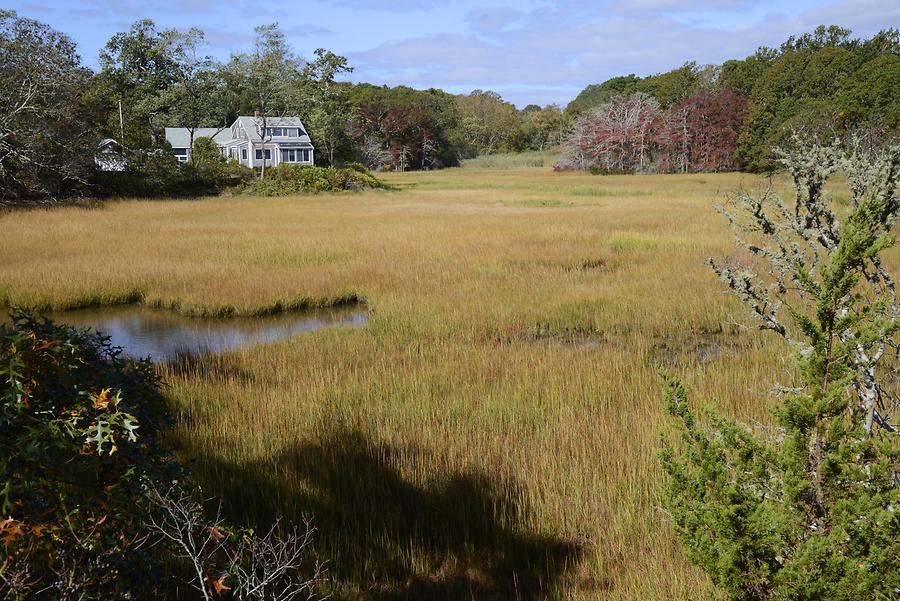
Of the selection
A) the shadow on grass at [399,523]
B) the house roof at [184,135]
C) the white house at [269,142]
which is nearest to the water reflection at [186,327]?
the shadow on grass at [399,523]

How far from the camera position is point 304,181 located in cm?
3953

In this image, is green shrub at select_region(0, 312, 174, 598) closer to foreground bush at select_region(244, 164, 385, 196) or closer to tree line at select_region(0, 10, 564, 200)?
tree line at select_region(0, 10, 564, 200)

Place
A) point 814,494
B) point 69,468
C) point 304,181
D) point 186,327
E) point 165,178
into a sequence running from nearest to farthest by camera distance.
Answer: point 69,468 < point 814,494 < point 186,327 < point 165,178 < point 304,181

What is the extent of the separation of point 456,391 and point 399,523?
252 cm

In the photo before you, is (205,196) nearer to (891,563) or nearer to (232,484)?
(232,484)

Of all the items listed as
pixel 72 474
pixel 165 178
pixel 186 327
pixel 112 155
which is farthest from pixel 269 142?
pixel 72 474

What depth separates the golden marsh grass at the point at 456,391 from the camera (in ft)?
12.8

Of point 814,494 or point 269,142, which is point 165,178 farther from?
point 814,494

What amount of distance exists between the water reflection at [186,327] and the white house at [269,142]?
154ft

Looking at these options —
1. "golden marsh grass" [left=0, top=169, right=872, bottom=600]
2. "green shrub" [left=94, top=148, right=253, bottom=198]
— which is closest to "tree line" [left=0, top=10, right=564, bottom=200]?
"green shrub" [left=94, top=148, right=253, bottom=198]

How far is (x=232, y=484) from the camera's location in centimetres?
450

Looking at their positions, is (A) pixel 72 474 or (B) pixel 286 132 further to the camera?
(B) pixel 286 132

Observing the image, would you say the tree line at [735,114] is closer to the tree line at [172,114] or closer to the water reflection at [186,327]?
the tree line at [172,114]

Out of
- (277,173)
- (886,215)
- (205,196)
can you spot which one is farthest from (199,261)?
(277,173)
